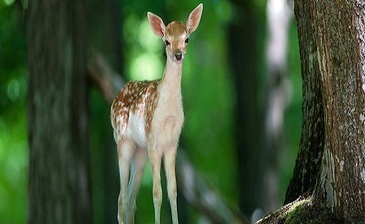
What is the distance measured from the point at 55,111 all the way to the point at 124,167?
14.6 feet

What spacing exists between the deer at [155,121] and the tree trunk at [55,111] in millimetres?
4033

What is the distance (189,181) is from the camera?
12531mm

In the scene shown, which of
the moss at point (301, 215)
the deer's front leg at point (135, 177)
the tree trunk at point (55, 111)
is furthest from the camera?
the tree trunk at point (55, 111)

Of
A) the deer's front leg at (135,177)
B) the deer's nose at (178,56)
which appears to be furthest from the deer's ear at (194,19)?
the deer's front leg at (135,177)

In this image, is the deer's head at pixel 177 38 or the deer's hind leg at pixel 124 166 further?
the deer's hind leg at pixel 124 166

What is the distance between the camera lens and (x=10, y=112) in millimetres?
14445

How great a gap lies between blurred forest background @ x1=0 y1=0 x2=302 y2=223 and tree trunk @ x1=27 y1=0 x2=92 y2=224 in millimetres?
630

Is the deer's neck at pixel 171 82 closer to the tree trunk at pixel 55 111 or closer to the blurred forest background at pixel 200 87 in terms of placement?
the tree trunk at pixel 55 111

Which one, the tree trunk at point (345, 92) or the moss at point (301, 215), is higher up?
the tree trunk at point (345, 92)

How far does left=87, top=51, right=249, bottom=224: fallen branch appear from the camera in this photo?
39.9ft

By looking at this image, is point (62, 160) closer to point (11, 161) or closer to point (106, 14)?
point (106, 14)

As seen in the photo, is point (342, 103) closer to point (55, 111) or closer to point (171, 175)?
point (171, 175)

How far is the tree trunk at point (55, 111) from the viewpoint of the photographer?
38.2 feet

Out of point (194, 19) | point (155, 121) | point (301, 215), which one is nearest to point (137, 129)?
point (155, 121)
